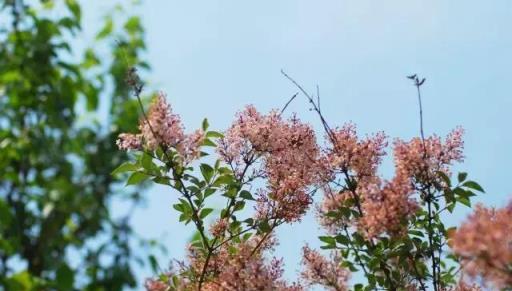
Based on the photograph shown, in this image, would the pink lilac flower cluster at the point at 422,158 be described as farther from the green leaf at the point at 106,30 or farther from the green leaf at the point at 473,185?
the green leaf at the point at 106,30

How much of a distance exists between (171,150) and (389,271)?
1.63 meters

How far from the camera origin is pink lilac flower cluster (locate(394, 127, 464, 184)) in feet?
15.0

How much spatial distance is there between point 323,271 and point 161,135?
146 cm

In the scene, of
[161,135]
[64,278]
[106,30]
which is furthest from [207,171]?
[64,278]

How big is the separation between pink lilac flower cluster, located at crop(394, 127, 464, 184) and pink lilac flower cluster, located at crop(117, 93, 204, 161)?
1.33 meters

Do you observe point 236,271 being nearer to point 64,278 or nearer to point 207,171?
point 207,171

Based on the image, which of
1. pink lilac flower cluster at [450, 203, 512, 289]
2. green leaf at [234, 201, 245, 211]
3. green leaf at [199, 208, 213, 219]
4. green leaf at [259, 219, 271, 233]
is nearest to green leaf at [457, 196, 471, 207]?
green leaf at [259, 219, 271, 233]

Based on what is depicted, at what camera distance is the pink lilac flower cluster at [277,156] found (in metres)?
5.03

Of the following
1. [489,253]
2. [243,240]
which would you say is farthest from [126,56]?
[243,240]

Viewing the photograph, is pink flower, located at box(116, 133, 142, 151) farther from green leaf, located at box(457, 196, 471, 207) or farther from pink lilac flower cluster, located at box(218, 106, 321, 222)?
green leaf, located at box(457, 196, 471, 207)

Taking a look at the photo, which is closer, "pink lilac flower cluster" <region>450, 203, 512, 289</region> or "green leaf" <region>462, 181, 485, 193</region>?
"pink lilac flower cluster" <region>450, 203, 512, 289</region>

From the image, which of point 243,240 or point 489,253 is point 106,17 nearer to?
point 489,253

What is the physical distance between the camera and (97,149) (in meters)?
2.69

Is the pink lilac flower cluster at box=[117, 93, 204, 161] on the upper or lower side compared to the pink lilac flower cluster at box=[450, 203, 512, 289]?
upper
